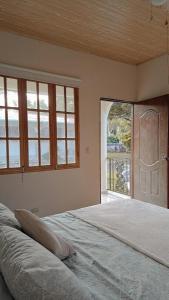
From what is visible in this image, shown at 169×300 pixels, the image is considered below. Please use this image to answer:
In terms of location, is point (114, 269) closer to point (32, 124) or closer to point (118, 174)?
point (32, 124)

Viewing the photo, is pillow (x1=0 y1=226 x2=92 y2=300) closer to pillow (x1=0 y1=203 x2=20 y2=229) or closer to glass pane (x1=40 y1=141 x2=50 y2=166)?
pillow (x1=0 y1=203 x2=20 y2=229)

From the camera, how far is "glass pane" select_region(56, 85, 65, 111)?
3.23 m

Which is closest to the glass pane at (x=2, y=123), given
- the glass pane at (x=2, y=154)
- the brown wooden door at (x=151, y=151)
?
the glass pane at (x=2, y=154)

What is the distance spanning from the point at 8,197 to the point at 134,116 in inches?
105

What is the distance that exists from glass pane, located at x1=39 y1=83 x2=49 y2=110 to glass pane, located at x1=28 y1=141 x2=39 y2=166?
55cm

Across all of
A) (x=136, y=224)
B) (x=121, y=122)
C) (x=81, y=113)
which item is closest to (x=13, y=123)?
(x=81, y=113)

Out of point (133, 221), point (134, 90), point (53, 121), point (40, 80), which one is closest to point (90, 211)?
point (133, 221)

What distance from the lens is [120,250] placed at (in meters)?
1.27

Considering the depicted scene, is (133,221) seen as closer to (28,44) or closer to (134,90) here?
(28,44)

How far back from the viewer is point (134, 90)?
4098 mm

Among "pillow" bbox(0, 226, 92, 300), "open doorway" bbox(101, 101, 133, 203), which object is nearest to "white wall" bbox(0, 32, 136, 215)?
"open doorway" bbox(101, 101, 133, 203)

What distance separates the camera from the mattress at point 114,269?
0.92 metres

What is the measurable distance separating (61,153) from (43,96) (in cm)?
89

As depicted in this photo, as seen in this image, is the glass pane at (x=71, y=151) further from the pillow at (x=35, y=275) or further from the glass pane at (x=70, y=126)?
the pillow at (x=35, y=275)
